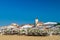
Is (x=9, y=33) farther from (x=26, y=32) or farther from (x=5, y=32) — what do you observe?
(x=26, y=32)

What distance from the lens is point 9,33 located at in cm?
1246

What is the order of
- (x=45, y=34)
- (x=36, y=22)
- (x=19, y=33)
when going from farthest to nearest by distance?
(x=36, y=22)
(x=19, y=33)
(x=45, y=34)

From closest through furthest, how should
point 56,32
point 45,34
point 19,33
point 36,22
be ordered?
point 45,34 → point 19,33 → point 56,32 → point 36,22

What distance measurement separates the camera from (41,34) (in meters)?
11.4

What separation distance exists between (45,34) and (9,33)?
3.16 meters

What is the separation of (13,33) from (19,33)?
590 millimetres

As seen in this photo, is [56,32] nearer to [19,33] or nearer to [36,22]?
[19,33]

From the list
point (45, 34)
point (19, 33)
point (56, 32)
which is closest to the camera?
point (45, 34)

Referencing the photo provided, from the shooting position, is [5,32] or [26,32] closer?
[26,32]

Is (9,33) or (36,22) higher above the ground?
(36,22)

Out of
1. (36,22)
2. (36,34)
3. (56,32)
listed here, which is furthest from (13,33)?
(36,22)

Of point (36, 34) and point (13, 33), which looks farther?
point (13, 33)

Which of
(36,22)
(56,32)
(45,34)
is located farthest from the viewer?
(36,22)

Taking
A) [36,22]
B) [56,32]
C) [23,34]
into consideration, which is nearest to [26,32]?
[23,34]
